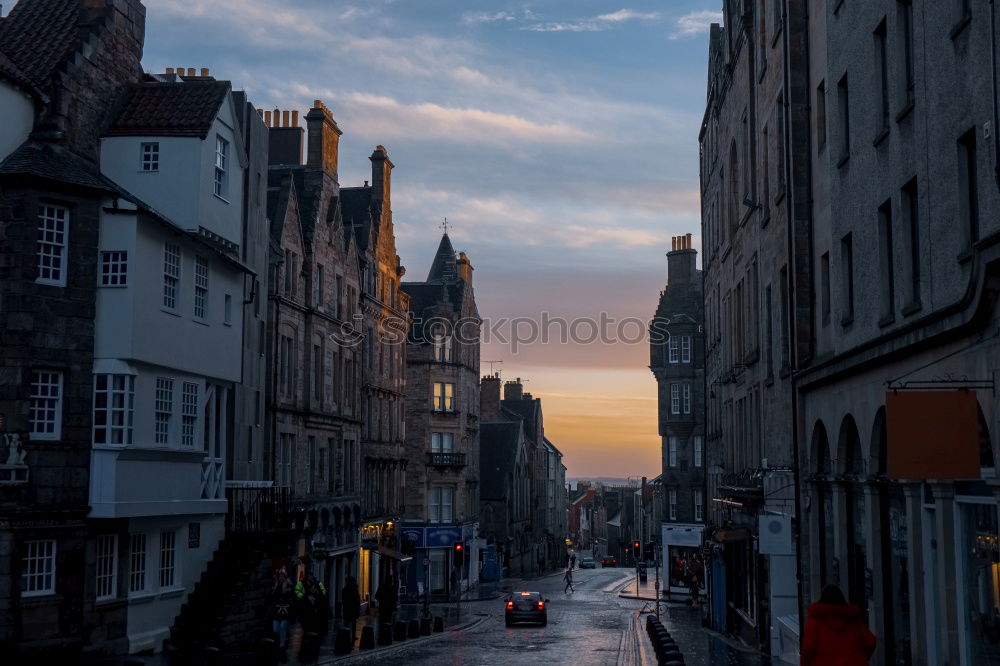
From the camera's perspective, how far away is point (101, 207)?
25.6m

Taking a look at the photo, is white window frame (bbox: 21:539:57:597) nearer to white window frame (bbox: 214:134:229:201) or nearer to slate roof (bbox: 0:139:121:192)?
slate roof (bbox: 0:139:121:192)

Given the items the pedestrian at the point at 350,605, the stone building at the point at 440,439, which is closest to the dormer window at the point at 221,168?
the pedestrian at the point at 350,605

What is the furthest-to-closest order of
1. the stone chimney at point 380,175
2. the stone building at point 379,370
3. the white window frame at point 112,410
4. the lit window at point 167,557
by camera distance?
1. the stone chimney at point 380,175
2. the stone building at point 379,370
3. the lit window at point 167,557
4. the white window frame at point 112,410

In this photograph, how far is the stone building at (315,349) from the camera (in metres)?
41.8

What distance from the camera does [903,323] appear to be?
18.1 meters

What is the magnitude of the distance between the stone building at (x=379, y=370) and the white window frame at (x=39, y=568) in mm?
27483

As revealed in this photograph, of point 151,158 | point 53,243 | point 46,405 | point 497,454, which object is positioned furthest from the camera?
point 497,454

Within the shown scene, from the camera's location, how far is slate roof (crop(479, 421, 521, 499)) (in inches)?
3551

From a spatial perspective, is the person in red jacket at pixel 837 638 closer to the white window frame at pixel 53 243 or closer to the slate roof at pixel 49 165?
the white window frame at pixel 53 243

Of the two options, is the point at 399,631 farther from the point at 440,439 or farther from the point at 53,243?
the point at 440,439

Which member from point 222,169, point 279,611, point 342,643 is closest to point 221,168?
point 222,169

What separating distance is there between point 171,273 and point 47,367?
4.14 meters

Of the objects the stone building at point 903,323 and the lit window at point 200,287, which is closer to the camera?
the stone building at point 903,323

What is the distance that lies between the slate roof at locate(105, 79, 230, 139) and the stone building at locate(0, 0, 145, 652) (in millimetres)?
1684
